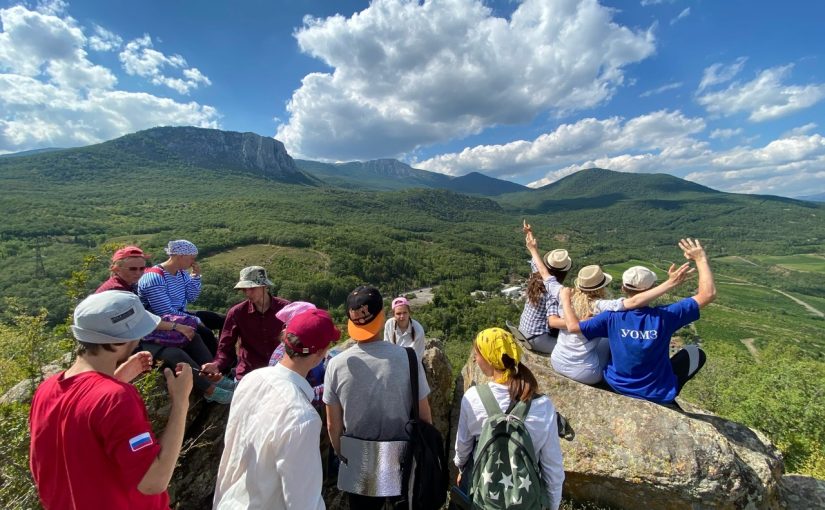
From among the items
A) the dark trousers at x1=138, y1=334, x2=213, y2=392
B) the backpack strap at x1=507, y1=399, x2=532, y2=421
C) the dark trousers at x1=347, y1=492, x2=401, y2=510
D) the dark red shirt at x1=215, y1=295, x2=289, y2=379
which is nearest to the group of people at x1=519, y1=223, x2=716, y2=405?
the backpack strap at x1=507, y1=399, x2=532, y2=421

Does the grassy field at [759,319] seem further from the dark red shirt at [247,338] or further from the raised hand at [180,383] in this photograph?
the raised hand at [180,383]

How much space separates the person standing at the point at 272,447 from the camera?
2338 millimetres

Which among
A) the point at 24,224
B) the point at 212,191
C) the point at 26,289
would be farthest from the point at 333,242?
the point at 212,191

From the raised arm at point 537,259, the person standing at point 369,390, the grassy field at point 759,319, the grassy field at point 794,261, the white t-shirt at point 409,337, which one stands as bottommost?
the grassy field at point 759,319

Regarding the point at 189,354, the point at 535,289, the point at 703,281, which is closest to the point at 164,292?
the point at 189,354

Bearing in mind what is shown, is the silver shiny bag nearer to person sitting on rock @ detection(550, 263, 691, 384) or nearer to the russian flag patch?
the russian flag patch

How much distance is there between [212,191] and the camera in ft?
570

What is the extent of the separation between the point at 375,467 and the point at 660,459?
3669 millimetres

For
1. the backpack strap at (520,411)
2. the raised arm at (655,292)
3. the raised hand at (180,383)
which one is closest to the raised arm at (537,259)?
the raised arm at (655,292)

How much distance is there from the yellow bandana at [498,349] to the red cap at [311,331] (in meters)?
1.33

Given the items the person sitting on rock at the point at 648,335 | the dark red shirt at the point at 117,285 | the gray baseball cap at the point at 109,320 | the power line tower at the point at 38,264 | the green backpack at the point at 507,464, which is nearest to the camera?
the gray baseball cap at the point at 109,320

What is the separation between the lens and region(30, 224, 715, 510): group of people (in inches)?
80.3

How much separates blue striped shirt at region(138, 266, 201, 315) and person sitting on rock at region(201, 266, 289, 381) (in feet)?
3.00

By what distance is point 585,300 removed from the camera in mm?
5762
